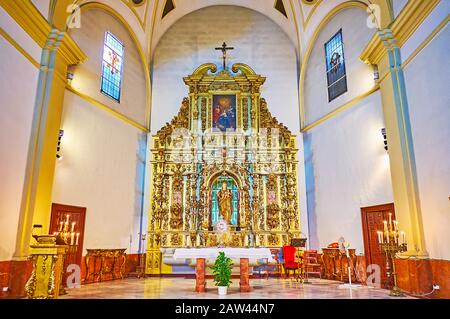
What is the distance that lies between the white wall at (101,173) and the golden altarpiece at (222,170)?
757mm

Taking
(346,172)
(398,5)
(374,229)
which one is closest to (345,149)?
(346,172)

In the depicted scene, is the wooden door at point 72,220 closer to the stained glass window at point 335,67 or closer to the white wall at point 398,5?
the stained glass window at point 335,67

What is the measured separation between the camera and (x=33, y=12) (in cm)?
732

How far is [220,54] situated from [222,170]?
5.09m

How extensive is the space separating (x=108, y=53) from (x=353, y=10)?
27.1 ft

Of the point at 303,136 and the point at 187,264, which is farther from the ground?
the point at 303,136

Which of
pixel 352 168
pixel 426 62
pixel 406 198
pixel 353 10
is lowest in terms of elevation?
pixel 406 198

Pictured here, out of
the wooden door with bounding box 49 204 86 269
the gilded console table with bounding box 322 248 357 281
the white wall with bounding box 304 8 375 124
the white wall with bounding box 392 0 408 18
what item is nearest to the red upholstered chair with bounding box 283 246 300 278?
the gilded console table with bounding box 322 248 357 281

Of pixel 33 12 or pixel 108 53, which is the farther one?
pixel 108 53

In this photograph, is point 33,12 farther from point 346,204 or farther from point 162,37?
point 346,204

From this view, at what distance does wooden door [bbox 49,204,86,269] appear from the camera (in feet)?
28.4

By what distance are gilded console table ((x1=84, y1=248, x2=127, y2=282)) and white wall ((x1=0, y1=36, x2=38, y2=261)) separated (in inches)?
119

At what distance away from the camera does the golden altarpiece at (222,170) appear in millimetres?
11984

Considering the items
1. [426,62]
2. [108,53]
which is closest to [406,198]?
[426,62]
